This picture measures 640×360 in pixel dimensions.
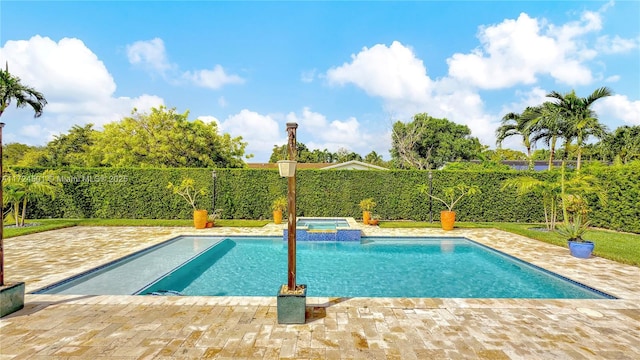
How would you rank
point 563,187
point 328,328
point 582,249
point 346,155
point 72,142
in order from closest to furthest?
point 328,328 < point 582,249 < point 563,187 < point 72,142 < point 346,155

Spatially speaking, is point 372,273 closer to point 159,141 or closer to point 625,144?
point 159,141

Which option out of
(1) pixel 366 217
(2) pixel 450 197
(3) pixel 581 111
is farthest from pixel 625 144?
(1) pixel 366 217

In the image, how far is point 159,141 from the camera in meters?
22.8

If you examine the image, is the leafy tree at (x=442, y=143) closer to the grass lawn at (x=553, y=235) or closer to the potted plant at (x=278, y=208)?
the potted plant at (x=278, y=208)

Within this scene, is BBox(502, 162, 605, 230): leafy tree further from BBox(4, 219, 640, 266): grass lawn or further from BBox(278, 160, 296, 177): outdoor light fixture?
BBox(278, 160, 296, 177): outdoor light fixture

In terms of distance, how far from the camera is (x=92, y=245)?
10031mm

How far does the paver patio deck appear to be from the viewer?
3625mm

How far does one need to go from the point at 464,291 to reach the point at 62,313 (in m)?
7.49

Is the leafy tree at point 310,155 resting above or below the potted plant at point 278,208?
above

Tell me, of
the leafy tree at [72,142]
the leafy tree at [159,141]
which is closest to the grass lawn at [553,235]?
the leafy tree at [159,141]

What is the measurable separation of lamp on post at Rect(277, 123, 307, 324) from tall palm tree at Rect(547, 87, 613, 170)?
18437 millimetres

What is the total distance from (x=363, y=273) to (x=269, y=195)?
987cm

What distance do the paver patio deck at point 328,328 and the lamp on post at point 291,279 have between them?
164 millimetres

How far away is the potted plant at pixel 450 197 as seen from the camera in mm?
13727
